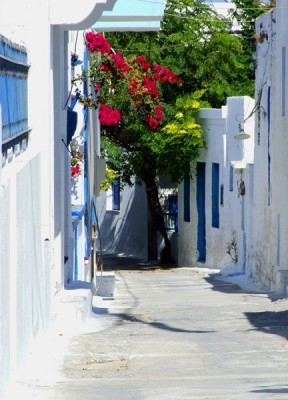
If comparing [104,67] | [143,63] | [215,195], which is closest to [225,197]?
[215,195]

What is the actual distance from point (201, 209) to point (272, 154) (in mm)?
7620

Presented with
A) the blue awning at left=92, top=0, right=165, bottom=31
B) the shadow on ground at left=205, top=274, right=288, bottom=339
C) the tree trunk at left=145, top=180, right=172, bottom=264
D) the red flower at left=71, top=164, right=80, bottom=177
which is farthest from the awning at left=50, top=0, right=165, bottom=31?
the tree trunk at left=145, top=180, right=172, bottom=264

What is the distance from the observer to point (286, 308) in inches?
575

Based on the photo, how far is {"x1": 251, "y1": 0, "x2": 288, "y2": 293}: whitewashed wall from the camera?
711 inches

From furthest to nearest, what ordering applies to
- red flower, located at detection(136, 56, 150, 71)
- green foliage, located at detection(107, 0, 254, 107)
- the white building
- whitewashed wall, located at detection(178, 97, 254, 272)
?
green foliage, located at detection(107, 0, 254, 107) → red flower, located at detection(136, 56, 150, 71) → whitewashed wall, located at detection(178, 97, 254, 272) → the white building

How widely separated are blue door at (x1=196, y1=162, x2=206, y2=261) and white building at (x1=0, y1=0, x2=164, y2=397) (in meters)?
11.6

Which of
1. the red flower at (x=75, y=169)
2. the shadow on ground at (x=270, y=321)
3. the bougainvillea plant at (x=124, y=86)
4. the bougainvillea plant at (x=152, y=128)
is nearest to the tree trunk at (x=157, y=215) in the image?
the bougainvillea plant at (x=152, y=128)

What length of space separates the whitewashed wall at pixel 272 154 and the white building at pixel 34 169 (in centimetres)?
457

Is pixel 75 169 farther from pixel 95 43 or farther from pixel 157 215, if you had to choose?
pixel 157 215

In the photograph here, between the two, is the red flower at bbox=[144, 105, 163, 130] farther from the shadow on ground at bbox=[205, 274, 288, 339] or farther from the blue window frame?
the shadow on ground at bbox=[205, 274, 288, 339]

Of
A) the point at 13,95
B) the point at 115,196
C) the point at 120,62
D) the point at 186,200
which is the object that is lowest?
the point at 115,196

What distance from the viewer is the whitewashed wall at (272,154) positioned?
1806cm

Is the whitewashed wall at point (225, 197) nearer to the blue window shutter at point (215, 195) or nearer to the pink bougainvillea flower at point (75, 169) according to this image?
the blue window shutter at point (215, 195)

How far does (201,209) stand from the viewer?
26547 millimetres
